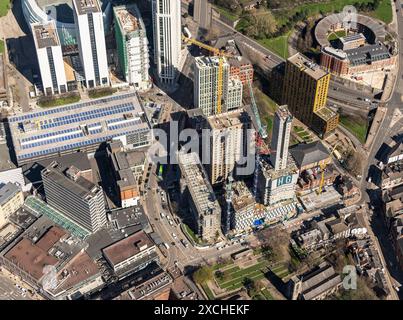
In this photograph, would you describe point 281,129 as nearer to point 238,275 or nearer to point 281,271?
point 281,271

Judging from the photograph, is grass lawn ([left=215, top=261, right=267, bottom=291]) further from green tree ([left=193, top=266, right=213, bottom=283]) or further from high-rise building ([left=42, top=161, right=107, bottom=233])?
high-rise building ([left=42, top=161, right=107, bottom=233])

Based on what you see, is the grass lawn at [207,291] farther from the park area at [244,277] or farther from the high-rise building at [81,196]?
the high-rise building at [81,196]

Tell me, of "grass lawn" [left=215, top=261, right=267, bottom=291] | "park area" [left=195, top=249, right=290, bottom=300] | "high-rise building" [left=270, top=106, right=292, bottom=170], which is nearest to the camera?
"park area" [left=195, top=249, right=290, bottom=300]

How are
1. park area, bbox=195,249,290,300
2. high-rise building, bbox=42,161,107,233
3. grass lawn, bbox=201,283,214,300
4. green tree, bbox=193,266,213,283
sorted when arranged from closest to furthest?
grass lawn, bbox=201,283,214,300 → park area, bbox=195,249,290,300 → green tree, bbox=193,266,213,283 → high-rise building, bbox=42,161,107,233

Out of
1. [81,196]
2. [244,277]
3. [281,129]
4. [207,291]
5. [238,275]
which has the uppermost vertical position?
[281,129]

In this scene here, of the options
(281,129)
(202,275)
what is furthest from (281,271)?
(281,129)

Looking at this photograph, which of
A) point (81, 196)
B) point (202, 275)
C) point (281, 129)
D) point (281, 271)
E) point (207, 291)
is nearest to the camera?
point (207, 291)

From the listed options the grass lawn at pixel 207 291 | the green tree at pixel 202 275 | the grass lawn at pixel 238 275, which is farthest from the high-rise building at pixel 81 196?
the grass lawn at pixel 238 275

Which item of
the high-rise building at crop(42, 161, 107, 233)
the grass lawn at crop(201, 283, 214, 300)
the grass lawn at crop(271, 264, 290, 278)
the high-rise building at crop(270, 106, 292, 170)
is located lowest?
the grass lawn at crop(201, 283, 214, 300)

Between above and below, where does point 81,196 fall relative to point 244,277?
above

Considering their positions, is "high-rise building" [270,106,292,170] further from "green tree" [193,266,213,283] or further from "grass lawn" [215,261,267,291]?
"green tree" [193,266,213,283]

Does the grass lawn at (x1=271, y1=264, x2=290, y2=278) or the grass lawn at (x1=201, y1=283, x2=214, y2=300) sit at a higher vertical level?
the grass lawn at (x1=271, y1=264, x2=290, y2=278)

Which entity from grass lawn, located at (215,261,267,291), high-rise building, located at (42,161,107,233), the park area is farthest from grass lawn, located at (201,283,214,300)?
high-rise building, located at (42,161,107,233)

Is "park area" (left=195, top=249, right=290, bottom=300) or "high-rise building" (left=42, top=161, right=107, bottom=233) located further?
"high-rise building" (left=42, top=161, right=107, bottom=233)
